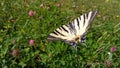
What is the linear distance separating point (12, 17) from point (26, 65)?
145 cm

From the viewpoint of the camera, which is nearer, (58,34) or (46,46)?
(58,34)

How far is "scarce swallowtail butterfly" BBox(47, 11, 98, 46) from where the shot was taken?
3922mm

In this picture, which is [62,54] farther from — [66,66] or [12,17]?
[12,17]

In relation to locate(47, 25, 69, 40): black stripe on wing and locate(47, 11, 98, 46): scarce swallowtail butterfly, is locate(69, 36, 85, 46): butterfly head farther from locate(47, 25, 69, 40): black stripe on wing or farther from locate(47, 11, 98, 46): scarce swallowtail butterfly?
locate(47, 25, 69, 40): black stripe on wing

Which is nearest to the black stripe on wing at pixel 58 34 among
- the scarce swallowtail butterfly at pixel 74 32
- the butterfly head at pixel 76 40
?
the scarce swallowtail butterfly at pixel 74 32

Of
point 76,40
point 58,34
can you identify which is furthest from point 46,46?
point 76,40

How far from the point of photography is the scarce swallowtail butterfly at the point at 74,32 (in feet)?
12.9

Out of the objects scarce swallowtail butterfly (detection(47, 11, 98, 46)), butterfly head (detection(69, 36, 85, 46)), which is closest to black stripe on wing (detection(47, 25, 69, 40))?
scarce swallowtail butterfly (detection(47, 11, 98, 46))

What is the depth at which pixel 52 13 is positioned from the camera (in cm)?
539

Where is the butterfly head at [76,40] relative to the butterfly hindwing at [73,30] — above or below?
below

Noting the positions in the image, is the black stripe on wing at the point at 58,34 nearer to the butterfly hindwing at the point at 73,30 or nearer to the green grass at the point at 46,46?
the butterfly hindwing at the point at 73,30

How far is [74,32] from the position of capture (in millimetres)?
4004

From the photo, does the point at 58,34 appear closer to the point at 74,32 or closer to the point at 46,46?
the point at 74,32

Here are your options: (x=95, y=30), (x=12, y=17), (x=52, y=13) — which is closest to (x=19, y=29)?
(x=12, y=17)
